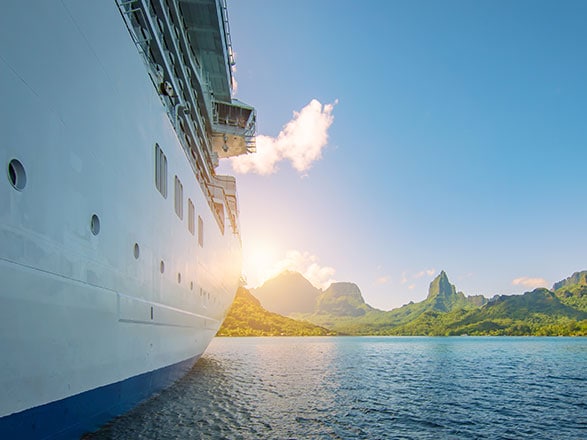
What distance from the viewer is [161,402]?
1293 centimetres

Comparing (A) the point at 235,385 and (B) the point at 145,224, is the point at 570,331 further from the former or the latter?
(B) the point at 145,224

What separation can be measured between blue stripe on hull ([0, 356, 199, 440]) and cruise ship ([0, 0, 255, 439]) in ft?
0.08

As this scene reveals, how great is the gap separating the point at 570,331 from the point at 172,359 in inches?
6892

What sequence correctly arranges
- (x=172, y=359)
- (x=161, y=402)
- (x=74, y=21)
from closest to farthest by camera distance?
(x=74, y=21), (x=172, y=359), (x=161, y=402)

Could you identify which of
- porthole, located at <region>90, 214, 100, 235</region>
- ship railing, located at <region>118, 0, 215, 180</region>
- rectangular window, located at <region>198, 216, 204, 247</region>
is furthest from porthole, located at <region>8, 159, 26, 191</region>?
rectangular window, located at <region>198, 216, 204, 247</region>

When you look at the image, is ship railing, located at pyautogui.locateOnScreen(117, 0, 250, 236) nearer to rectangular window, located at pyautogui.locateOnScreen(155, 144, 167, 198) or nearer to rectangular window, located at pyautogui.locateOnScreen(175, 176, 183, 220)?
rectangular window, located at pyautogui.locateOnScreen(155, 144, 167, 198)

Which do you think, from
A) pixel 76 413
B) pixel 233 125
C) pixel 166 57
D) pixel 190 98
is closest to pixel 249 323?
pixel 233 125

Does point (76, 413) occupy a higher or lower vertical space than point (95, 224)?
lower

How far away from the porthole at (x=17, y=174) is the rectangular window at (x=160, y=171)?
5362 mm

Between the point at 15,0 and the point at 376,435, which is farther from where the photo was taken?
the point at 376,435

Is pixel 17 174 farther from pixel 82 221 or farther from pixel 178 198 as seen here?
pixel 178 198

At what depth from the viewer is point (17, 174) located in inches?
191

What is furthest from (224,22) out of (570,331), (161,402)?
(570,331)

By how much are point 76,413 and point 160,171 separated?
6312mm
